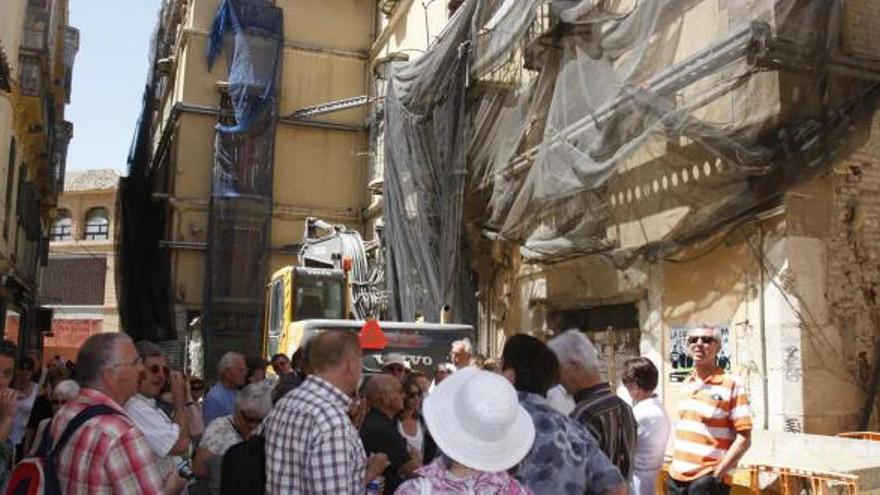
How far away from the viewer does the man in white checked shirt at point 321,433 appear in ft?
8.77

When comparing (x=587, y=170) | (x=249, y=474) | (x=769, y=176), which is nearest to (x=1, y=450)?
(x=249, y=474)

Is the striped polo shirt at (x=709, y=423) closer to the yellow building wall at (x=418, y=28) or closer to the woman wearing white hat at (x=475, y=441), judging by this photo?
the woman wearing white hat at (x=475, y=441)

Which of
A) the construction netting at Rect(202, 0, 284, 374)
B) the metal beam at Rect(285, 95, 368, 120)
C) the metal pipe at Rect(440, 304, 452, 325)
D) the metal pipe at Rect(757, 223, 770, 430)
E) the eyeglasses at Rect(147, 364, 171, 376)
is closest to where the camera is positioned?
the eyeglasses at Rect(147, 364, 171, 376)

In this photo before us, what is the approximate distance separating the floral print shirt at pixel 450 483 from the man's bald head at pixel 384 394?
1931 millimetres

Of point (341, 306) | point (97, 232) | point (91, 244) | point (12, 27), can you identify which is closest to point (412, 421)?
point (341, 306)

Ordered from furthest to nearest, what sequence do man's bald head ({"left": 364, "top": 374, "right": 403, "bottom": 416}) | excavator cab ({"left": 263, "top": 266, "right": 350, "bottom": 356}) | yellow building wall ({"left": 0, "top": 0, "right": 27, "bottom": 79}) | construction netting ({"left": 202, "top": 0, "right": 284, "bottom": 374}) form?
construction netting ({"left": 202, "top": 0, "right": 284, "bottom": 374}), excavator cab ({"left": 263, "top": 266, "right": 350, "bottom": 356}), yellow building wall ({"left": 0, "top": 0, "right": 27, "bottom": 79}), man's bald head ({"left": 364, "top": 374, "right": 403, "bottom": 416})

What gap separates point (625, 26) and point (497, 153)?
305 centimetres

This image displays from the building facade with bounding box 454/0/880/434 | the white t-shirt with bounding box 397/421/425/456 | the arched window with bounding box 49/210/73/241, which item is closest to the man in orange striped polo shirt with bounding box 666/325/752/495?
the white t-shirt with bounding box 397/421/425/456

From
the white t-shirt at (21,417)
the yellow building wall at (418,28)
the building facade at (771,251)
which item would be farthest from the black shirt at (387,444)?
the yellow building wall at (418,28)

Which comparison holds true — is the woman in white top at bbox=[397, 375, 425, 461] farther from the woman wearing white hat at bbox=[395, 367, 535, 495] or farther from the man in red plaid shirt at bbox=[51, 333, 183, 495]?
the woman wearing white hat at bbox=[395, 367, 535, 495]

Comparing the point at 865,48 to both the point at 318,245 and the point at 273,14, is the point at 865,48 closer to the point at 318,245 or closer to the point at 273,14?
the point at 318,245

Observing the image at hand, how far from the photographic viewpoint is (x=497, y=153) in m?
10.6

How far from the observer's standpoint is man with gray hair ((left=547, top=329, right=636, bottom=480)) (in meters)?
3.18

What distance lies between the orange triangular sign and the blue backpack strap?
6.09m
